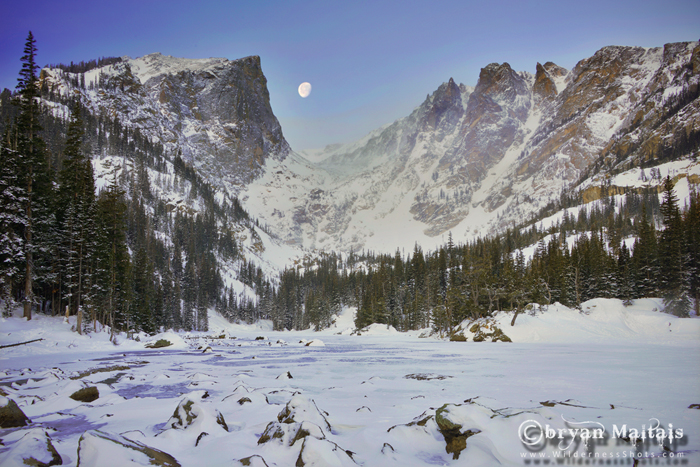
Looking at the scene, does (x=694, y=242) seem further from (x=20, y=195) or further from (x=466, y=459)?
(x=20, y=195)

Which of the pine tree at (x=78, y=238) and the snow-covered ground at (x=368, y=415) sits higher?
the pine tree at (x=78, y=238)

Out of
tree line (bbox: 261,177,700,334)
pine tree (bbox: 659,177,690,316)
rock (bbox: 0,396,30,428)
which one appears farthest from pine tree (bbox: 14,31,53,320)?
pine tree (bbox: 659,177,690,316)

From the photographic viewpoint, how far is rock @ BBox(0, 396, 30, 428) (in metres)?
8.06

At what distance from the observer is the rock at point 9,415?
8062mm

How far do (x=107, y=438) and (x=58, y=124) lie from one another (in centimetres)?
16339

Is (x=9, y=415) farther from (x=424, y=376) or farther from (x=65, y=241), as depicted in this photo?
(x=65, y=241)

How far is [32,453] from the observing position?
17.6 feet

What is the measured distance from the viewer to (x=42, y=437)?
5.70 meters

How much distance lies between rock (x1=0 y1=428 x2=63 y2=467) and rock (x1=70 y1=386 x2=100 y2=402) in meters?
6.87

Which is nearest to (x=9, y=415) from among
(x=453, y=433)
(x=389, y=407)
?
(x=389, y=407)

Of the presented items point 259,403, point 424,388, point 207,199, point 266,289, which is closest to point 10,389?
point 259,403

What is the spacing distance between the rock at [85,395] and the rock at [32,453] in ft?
22.5

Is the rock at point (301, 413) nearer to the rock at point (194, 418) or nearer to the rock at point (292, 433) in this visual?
the rock at point (292, 433)

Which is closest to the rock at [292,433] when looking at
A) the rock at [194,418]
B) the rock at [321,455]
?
the rock at [321,455]
